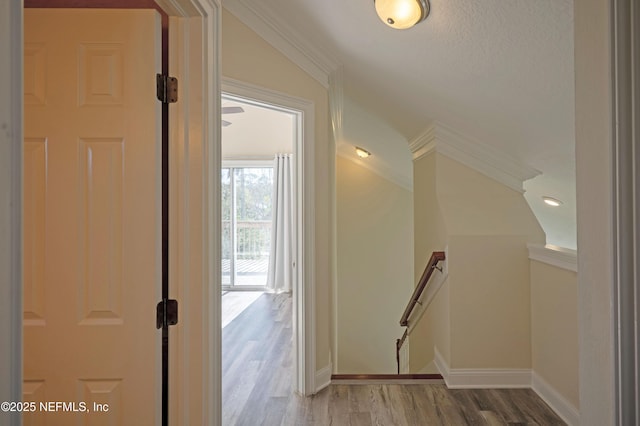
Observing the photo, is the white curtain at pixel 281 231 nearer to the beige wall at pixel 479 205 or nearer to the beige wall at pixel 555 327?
the beige wall at pixel 479 205

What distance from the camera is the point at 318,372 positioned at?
277cm

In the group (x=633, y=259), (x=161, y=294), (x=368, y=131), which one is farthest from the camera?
(x=368, y=131)

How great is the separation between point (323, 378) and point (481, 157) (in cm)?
205

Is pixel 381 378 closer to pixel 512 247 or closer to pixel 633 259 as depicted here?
pixel 512 247

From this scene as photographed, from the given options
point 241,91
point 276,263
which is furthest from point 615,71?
point 276,263

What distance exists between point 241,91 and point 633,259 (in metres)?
2.14

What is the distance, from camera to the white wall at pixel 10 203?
0.44 metres

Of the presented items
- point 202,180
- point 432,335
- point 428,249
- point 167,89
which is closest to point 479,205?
point 428,249

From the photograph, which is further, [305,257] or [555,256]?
[305,257]

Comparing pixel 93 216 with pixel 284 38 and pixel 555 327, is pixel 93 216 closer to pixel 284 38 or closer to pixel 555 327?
pixel 284 38

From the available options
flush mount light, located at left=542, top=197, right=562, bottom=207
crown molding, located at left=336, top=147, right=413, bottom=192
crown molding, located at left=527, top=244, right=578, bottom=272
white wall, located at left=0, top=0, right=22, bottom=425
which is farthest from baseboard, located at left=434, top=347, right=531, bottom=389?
crown molding, located at left=336, top=147, right=413, bottom=192

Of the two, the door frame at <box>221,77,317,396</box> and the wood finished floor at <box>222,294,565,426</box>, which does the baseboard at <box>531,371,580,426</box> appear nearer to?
the wood finished floor at <box>222,294,565,426</box>

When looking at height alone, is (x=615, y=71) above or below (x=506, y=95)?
below

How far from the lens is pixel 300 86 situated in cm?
269
